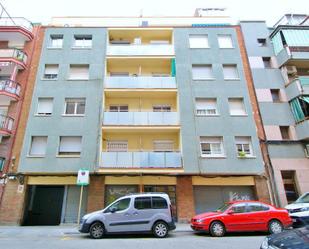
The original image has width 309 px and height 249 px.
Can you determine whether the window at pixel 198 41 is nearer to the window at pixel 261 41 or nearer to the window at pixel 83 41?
the window at pixel 261 41

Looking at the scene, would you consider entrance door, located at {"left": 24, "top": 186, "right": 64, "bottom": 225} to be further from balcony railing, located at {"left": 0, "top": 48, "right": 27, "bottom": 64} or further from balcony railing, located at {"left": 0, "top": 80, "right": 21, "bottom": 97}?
balcony railing, located at {"left": 0, "top": 48, "right": 27, "bottom": 64}

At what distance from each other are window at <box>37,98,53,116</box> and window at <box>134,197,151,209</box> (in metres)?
9.45

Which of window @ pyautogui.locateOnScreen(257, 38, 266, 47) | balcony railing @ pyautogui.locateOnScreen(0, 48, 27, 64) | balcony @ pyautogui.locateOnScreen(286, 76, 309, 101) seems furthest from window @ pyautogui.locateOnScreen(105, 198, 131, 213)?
window @ pyautogui.locateOnScreen(257, 38, 266, 47)

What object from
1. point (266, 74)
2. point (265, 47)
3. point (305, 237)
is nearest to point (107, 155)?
point (305, 237)

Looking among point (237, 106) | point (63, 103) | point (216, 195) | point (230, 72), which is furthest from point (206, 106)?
point (63, 103)

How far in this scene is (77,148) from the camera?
14.4 m

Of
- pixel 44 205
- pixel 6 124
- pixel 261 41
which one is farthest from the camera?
pixel 261 41

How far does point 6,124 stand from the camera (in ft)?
47.2

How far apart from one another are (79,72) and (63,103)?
2979mm

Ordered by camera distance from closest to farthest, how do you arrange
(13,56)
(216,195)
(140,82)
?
(216,195) < (13,56) < (140,82)

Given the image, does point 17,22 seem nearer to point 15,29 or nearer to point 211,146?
point 15,29

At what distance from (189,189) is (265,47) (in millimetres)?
13068

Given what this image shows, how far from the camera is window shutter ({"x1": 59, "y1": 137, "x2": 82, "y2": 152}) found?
14344 mm

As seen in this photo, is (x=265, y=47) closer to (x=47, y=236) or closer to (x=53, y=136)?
(x=53, y=136)
